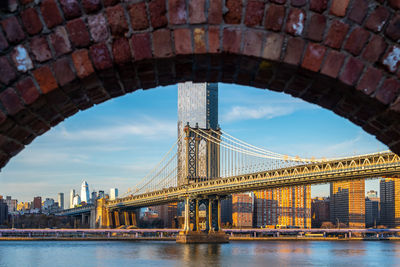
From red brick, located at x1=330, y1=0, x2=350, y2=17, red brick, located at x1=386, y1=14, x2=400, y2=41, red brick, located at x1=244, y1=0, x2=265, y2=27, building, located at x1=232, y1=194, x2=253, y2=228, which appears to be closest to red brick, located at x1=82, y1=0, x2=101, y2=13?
red brick, located at x1=244, y1=0, x2=265, y2=27

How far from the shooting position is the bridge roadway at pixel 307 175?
152ft

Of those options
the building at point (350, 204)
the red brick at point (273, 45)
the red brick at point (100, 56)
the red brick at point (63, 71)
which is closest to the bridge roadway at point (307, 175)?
the red brick at point (273, 45)

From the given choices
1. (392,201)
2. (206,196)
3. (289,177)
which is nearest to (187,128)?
(206,196)

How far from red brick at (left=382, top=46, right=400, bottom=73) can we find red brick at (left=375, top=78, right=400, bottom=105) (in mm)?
95

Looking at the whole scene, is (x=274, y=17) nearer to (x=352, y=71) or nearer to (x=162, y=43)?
(x=352, y=71)

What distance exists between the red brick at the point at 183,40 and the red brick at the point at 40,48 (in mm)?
970

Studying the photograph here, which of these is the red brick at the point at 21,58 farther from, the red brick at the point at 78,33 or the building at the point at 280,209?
the building at the point at 280,209

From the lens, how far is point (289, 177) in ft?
177

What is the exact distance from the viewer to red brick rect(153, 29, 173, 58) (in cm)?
425

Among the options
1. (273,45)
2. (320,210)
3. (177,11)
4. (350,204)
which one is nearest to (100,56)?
(177,11)

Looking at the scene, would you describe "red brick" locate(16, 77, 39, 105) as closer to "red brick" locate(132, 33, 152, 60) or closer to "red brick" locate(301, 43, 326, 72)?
"red brick" locate(132, 33, 152, 60)

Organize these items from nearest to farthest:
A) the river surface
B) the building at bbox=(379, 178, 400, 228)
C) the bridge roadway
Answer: the river surface, the bridge roadway, the building at bbox=(379, 178, 400, 228)

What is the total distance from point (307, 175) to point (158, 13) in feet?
159

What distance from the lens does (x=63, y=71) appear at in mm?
4254
